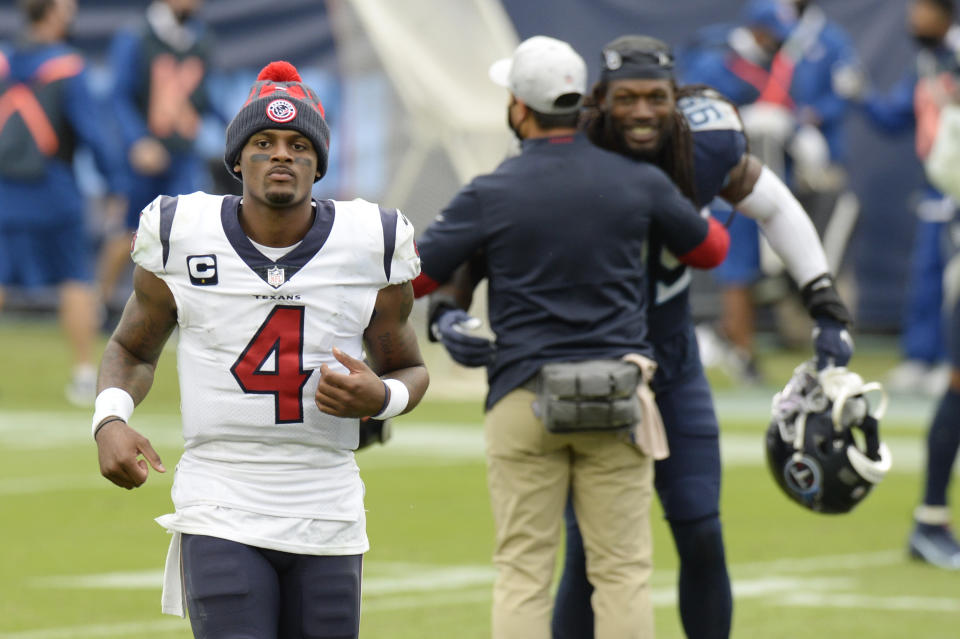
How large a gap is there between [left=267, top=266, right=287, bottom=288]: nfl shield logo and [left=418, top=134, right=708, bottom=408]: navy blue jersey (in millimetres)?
1013

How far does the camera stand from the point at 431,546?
306 inches

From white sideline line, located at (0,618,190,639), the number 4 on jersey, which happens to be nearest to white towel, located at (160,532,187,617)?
the number 4 on jersey

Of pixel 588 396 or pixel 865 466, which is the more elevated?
pixel 588 396

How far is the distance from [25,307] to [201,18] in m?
4.06

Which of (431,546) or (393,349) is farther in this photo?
(431,546)

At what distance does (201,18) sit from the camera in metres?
18.6

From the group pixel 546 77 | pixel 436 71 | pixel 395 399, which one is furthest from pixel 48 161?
pixel 395 399

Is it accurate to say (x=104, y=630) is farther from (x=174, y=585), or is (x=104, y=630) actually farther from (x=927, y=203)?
(x=927, y=203)

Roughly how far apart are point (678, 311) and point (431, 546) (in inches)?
106

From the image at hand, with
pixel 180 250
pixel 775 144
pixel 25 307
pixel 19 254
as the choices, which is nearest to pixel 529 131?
pixel 180 250

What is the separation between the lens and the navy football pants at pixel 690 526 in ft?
16.9

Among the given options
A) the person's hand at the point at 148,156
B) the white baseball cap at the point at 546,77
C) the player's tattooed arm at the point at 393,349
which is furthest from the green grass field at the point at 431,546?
the person's hand at the point at 148,156

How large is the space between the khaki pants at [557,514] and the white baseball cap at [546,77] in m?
0.77

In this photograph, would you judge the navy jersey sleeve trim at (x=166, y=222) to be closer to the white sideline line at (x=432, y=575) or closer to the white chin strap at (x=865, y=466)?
the white chin strap at (x=865, y=466)
